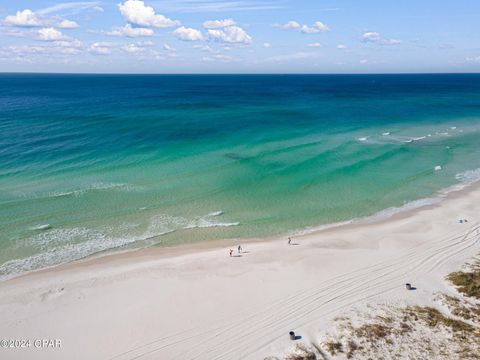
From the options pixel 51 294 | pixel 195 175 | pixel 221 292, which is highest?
pixel 195 175

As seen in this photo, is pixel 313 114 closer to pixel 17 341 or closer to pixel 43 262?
pixel 43 262

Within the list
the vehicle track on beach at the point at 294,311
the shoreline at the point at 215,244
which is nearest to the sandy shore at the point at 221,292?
the vehicle track on beach at the point at 294,311

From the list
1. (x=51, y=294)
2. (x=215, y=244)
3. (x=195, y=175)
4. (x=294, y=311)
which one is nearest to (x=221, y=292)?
(x=294, y=311)

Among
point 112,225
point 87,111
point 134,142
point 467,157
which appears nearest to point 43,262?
point 112,225

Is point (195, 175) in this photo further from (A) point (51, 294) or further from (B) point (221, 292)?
(A) point (51, 294)

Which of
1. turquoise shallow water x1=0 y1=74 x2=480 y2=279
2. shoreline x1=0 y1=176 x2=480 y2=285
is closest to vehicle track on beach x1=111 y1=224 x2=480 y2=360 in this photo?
shoreline x1=0 y1=176 x2=480 y2=285
